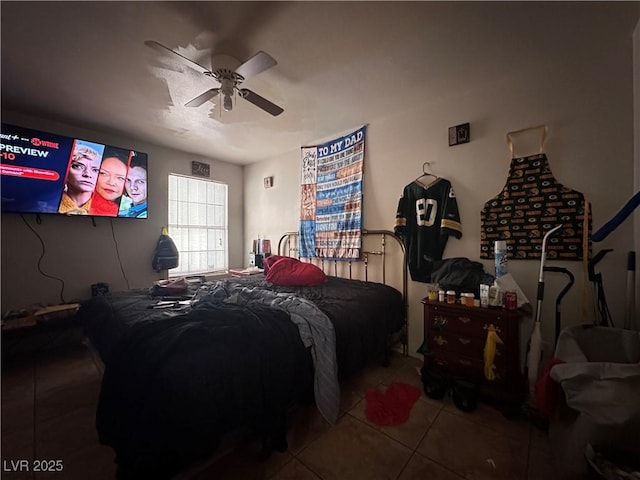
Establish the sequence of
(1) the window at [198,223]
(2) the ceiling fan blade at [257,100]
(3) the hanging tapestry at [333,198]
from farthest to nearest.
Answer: (1) the window at [198,223]
(3) the hanging tapestry at [333,198]
(2) the ceiling fan blade at [257,100]

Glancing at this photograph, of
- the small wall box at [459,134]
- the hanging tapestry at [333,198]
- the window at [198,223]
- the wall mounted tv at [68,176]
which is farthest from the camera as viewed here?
the window at [198,223]

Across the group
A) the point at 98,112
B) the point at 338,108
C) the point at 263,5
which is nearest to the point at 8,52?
the point at 98,112

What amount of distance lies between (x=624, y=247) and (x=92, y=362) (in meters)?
4.48

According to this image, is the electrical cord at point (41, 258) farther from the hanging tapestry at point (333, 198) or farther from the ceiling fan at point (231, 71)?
the hanging tapestry at point (333, 198)

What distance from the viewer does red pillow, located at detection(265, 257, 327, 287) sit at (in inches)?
104

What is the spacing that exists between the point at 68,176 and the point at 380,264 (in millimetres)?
3537

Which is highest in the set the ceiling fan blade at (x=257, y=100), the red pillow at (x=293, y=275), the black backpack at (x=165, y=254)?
the ceiling fan blade at (x=257, y=100)

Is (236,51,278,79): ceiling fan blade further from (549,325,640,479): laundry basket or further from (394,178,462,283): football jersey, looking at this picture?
(549,325,640,479): laundry basket

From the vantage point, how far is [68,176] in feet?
8.81

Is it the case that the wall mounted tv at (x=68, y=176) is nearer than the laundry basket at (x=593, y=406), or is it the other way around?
the laundry basket at (x=593, y=406)

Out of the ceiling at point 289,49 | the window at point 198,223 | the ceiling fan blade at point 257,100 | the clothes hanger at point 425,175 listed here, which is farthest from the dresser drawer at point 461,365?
the window at point 198,223

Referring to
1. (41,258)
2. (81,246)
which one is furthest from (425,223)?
(41,258)

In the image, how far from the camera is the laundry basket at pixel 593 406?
0.96m

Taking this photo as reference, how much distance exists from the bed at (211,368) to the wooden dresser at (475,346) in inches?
18.9
